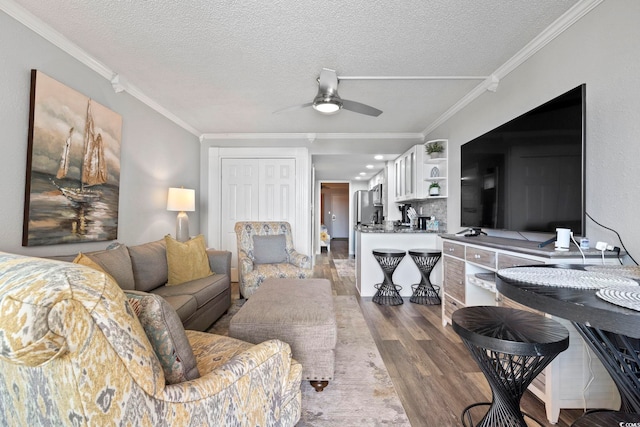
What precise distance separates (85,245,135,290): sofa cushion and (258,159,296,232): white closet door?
2735 millimetres

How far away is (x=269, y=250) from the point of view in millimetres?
3854

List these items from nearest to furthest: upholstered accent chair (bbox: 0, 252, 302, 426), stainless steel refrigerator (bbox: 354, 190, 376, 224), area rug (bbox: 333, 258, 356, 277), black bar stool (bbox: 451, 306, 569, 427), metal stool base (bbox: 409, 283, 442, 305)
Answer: upholstered accent chair (bbox: 0, 252, 302, 426), black bar stool (bbox: 451, 306, 569, 427), metal stool base (bbox: 409, 283, 442, 305), area rug (bbox: 333, 258, 356, 277), stainless steel refrigerator (bbox: 354, 190, 376, 224)

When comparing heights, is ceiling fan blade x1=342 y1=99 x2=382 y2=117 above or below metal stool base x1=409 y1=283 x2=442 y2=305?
above

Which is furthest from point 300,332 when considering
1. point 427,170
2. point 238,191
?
point 238,191

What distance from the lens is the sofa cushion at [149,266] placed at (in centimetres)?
239

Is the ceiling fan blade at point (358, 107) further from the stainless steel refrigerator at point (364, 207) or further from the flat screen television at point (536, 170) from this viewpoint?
the stainless steel refrigerator at point (364, 207)

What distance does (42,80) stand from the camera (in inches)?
82.1

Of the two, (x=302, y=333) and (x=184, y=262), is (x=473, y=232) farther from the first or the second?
(x=184, y=262)

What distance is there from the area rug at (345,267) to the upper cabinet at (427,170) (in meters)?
1.89

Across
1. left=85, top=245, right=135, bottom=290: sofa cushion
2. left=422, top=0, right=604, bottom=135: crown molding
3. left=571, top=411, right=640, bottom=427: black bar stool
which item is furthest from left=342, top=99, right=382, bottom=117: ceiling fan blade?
left=571, top=411, right=640, bottom=427: black bar stool

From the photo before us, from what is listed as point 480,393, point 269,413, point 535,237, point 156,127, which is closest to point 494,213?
point 535,237

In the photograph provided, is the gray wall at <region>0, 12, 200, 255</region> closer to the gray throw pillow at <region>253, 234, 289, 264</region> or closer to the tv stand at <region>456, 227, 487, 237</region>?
the gray throw pillow at <region>253, 234, 289, 264</region>

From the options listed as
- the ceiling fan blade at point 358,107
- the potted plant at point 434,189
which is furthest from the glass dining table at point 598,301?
the potted plant at point 434,189

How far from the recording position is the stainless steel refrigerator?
807cm
